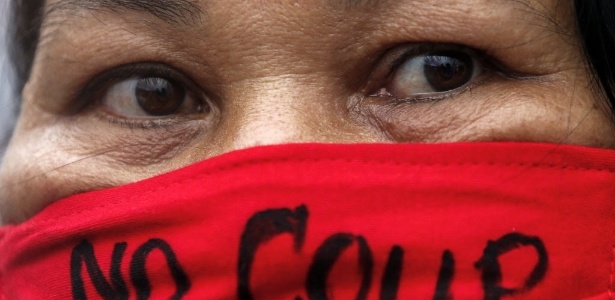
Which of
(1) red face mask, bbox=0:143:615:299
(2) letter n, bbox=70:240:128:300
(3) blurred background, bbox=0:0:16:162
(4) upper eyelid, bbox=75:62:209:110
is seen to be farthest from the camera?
(3) blurred background, bbox=0:0:16:162

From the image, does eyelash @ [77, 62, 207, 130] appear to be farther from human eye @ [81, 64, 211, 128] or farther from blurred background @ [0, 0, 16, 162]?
blurred background @ [0, 0, 16, 162]

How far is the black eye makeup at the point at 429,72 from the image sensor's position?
5.22ft

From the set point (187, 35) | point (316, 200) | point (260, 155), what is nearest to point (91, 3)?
point (187, 35)

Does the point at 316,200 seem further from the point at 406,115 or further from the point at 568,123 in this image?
the point at 568,123

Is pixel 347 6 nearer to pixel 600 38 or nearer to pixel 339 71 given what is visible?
pixel 339 71

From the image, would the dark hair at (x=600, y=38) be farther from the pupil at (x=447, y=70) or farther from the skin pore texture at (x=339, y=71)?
the pupil at (x=447, y=70)

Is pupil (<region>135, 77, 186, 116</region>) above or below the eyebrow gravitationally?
below

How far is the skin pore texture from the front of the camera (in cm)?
153

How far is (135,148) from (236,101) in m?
0.28

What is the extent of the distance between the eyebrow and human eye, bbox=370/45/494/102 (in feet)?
1.22

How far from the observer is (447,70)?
5.26ft

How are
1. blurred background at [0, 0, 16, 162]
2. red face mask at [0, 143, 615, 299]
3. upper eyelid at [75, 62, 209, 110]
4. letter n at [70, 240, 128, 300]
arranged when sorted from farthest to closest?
1. blurred background at [0, 0, 16, 162]
2. upper eyelid at [75, 62, 209, 110]
3. letter n at [70, 240, 128, 300]
4. red face mask at [0, 143, 615, 299]

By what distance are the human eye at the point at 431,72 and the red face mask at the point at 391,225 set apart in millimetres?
163

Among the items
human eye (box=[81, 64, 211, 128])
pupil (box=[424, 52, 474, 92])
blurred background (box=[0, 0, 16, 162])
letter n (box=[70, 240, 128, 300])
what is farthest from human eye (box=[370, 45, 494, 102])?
blurred background (box=[0, 0, 16, 162])
